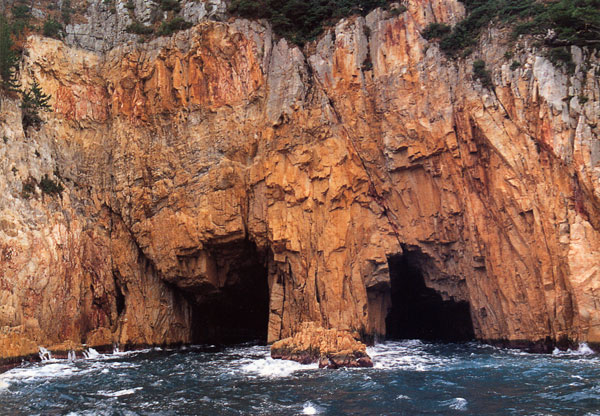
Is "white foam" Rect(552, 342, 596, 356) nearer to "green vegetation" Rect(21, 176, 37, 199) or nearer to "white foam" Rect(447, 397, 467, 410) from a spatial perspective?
"white foam" Rect(447, 397, 467, 410)

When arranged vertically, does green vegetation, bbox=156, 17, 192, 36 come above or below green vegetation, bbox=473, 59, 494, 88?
above

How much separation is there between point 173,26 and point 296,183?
1104 cm

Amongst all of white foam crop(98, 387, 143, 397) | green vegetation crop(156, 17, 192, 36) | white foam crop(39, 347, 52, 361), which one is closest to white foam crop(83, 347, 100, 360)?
white foam crop(39, 347, 52, 361)

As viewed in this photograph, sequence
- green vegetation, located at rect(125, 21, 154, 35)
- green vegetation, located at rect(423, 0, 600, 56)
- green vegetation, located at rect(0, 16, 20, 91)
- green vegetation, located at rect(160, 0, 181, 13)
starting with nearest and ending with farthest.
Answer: green vegetation, located at rect(423, 0, 600, 56) → green vegetation, located at rect(0, 16, 20, 91) → green vegetation, located at rect(125, 21, 154, 35) → green vegetation, located at rect(160, 0, 181, 13)

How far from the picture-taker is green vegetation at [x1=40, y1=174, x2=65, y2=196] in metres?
25.8

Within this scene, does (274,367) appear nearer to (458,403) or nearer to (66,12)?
(458,403)

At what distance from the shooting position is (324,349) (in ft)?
66.1

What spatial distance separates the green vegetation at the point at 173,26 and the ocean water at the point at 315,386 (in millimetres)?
16716

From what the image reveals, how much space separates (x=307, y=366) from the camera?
65.4 ft

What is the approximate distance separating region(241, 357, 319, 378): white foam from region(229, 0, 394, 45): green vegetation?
16.1m

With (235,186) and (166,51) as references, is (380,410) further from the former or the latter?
(166,51)

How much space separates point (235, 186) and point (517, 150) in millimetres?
12654

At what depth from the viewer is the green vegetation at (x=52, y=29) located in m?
29.5

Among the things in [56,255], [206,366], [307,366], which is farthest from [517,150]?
[56,255]
